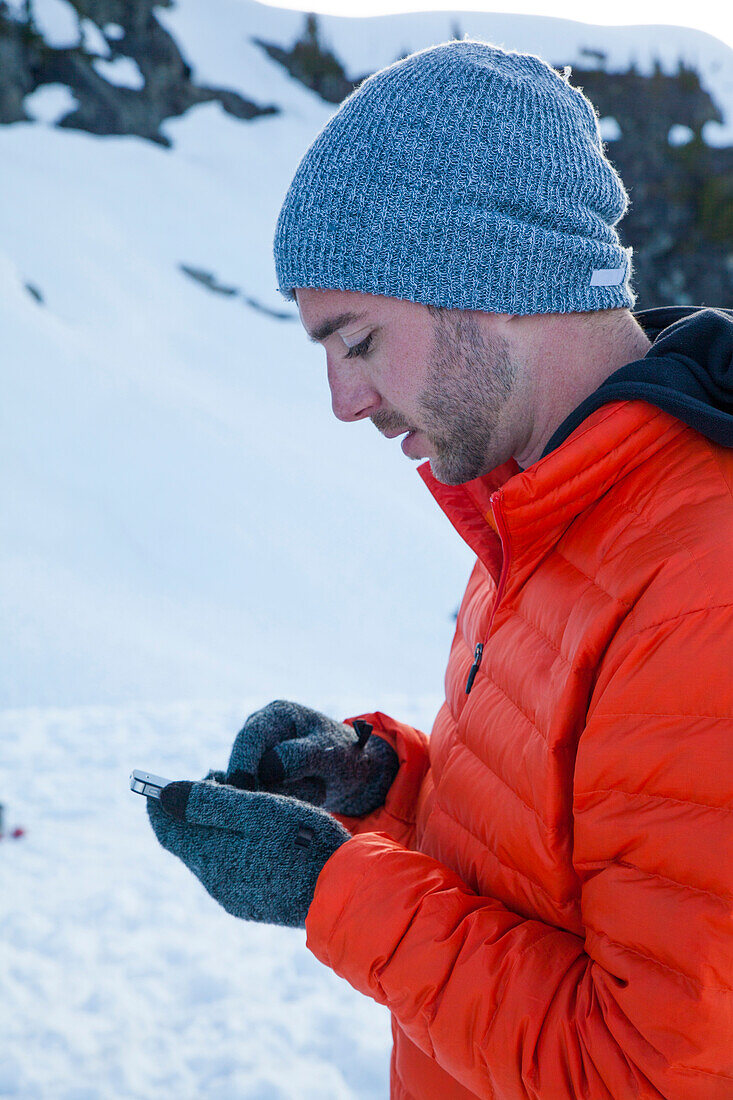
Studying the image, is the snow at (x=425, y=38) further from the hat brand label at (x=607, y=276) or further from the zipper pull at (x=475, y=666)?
the zipper pull at (x=475, y=666)

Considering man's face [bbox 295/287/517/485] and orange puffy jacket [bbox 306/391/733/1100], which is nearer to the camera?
orange puffy jacket [bbox 306/391/733/1100]

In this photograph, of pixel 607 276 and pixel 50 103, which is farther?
pixel 50 103

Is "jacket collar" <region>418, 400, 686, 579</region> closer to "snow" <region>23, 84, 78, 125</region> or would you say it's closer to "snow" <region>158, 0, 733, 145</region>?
"snow" <region>23, 84, 78, 125</region>

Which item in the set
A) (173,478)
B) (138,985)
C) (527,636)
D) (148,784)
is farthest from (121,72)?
(527,636)

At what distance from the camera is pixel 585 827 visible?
974 millimetres

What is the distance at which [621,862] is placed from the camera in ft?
3.10

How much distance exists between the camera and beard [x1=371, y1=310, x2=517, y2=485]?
1.30 meters

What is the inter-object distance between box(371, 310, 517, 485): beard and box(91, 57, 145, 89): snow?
71.0ft

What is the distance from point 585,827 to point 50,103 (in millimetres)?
21419

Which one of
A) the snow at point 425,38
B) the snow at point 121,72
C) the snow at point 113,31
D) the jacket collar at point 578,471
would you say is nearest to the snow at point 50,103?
the snow at point 121,72

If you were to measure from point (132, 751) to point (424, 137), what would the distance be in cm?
371

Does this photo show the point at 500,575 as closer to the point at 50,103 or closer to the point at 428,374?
the point at 428,374

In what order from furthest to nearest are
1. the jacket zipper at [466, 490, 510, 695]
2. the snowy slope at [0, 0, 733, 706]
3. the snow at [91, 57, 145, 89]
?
the snow at [91, 57, 145, 89] < the snowy slope at [0, 0, 733, 706] < the jacket zipper at [466, 490, 510, 695]

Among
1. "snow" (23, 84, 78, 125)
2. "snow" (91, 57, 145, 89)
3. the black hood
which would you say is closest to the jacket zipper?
the black hood
